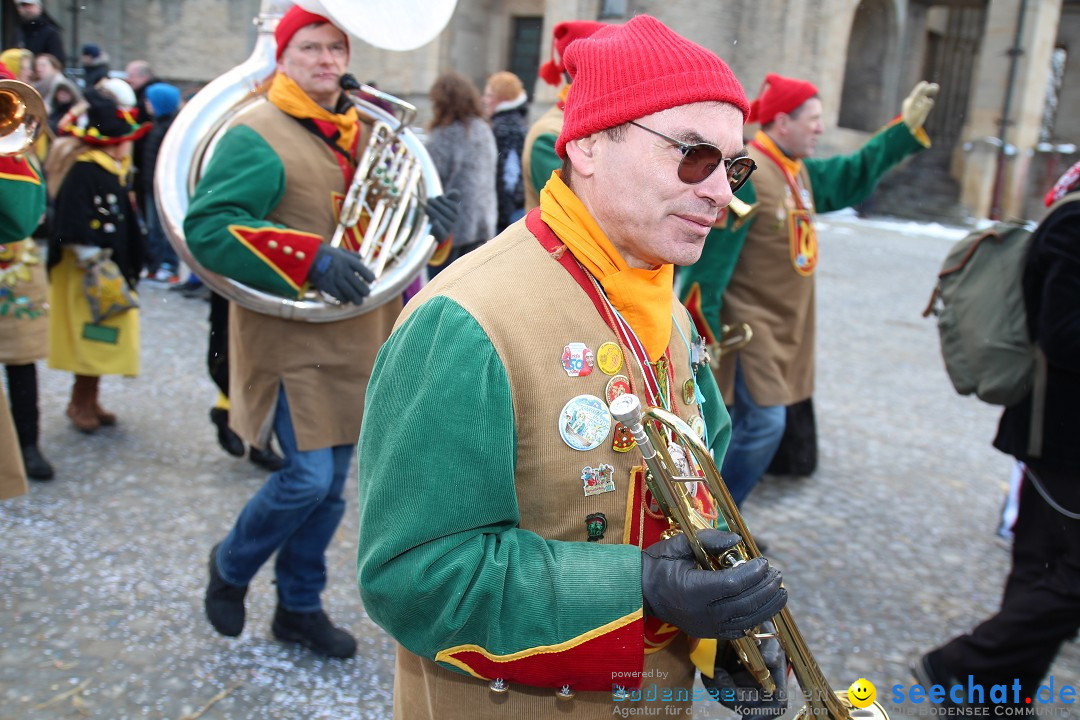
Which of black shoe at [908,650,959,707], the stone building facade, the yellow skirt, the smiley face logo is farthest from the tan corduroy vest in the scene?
the stone building facade

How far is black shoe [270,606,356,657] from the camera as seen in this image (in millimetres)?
3262

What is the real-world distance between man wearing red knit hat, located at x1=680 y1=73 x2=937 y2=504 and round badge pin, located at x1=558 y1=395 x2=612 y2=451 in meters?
2.51

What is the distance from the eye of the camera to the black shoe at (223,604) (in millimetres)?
3139

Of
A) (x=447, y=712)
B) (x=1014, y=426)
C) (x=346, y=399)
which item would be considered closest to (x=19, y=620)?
(x=346, y=399)

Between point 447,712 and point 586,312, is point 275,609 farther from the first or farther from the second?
point 586,312

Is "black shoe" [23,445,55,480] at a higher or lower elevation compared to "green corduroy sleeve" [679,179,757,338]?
lower

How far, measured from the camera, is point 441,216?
338 cm

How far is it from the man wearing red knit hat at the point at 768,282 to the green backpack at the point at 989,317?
81cm

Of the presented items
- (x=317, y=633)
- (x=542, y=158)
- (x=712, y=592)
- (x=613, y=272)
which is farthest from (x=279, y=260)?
(x=712, y=592)

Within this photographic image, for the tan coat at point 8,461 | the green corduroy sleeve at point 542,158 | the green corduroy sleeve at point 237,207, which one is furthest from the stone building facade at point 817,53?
the tan coat at point 8,461

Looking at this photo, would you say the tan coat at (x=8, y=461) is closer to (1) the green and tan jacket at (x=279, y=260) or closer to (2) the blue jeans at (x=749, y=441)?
(1) the green and tan jacket at (x=279, y=260)

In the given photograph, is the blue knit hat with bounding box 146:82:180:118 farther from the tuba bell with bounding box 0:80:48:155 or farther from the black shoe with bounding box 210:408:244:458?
the tuba bell with bounding box 0:80:48:155

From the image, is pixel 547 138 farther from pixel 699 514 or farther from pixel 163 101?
pixel 163 101

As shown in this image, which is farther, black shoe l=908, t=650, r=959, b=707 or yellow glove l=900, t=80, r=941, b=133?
yellow glove l=900, t=80, r=941, b=133
